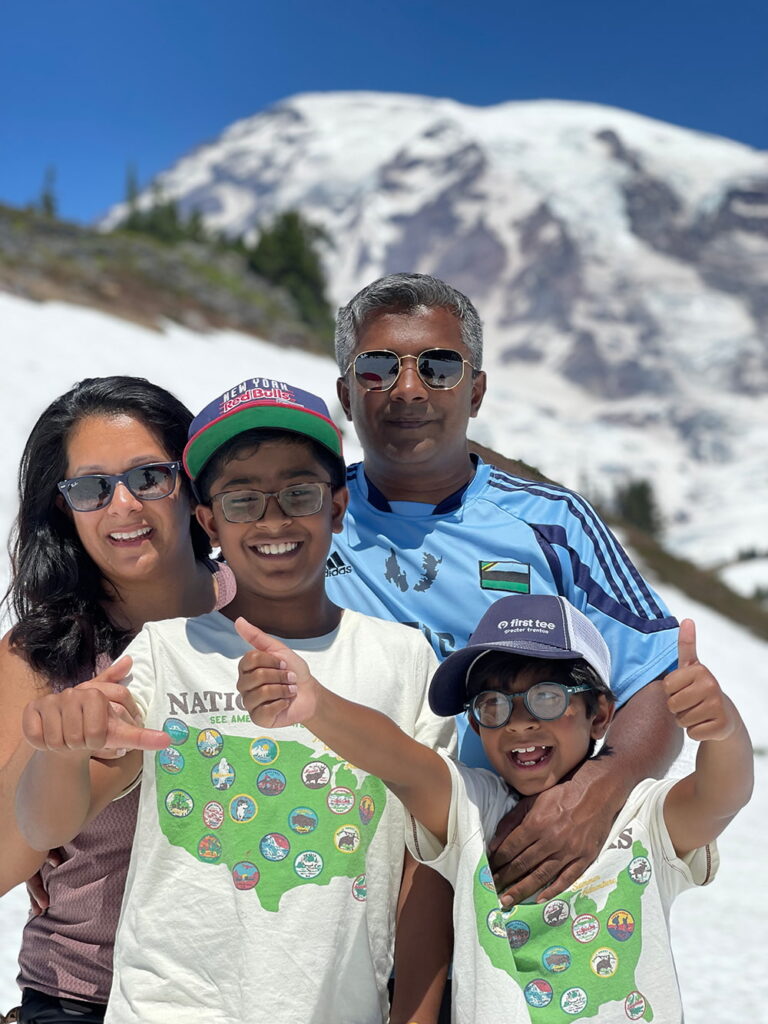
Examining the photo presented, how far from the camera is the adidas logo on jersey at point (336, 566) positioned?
120 inches

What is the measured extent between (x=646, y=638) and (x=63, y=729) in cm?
155

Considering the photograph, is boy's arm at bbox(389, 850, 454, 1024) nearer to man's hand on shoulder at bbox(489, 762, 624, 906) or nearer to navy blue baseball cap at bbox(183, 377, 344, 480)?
man's hand on shoulder at bbox(489, 762, 624, 906)

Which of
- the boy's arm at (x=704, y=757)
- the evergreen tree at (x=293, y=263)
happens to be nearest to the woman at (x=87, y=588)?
the boy's arm at (x=704, y=757)

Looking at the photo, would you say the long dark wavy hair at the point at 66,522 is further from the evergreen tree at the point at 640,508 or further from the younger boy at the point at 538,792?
the evergreen tree at the point at 640,508

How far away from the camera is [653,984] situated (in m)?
2.40

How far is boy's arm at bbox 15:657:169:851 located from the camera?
2.05 meters

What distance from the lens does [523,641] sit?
2.54 m

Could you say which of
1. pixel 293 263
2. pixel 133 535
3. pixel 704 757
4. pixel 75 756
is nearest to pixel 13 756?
pixel 75 756

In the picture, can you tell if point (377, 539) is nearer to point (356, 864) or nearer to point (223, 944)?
point (356, 864)

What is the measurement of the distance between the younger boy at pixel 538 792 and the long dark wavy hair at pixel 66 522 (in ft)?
2.70

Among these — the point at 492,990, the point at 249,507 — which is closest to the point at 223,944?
the point at 492,990

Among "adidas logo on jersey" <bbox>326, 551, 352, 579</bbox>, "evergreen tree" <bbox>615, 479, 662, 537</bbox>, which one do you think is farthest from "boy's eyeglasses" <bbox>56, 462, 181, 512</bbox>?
"evergreen tree" <bbox>615, 479, 662, 537</bbox>

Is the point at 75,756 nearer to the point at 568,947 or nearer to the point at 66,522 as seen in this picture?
the point at 66,522

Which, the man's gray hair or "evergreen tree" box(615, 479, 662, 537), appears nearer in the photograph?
the man's gray hair
